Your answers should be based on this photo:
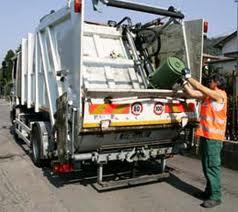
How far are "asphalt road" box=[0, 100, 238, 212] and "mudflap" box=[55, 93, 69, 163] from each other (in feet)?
1.87

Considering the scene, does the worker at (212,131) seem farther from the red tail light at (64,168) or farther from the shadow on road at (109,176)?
the red tail light at (64,168)

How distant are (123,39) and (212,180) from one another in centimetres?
299

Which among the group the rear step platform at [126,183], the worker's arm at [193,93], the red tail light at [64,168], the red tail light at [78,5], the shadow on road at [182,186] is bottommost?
the shadow on road at [182,186]

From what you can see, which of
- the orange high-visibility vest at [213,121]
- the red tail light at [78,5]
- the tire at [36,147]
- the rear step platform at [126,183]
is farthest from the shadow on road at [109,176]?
the red tail light at [78,5]

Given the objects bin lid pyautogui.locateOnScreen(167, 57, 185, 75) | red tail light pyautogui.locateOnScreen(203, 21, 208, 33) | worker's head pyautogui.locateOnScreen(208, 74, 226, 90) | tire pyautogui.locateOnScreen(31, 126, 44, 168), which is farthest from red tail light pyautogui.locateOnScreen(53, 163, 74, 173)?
red tail light pyautogui.locateOnScreen(203, 21, 208, 33)

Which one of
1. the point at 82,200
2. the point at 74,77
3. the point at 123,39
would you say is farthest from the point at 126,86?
the point at 82,200

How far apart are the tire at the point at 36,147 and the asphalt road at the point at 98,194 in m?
0.12

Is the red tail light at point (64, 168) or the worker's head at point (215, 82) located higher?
the worker's head at point (215, 82)

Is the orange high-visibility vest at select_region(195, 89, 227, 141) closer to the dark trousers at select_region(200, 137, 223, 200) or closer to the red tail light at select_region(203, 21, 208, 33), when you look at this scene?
the dark trousers at select_region(200, 137, 223, 200)

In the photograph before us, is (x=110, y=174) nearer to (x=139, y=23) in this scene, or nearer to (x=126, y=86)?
(x=126, y=86)

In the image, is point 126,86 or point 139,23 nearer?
point 126,86

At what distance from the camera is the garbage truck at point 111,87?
528 centimetres

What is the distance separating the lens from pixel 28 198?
17.7 ft

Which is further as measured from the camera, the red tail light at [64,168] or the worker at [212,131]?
the red tail light at [64,168]
